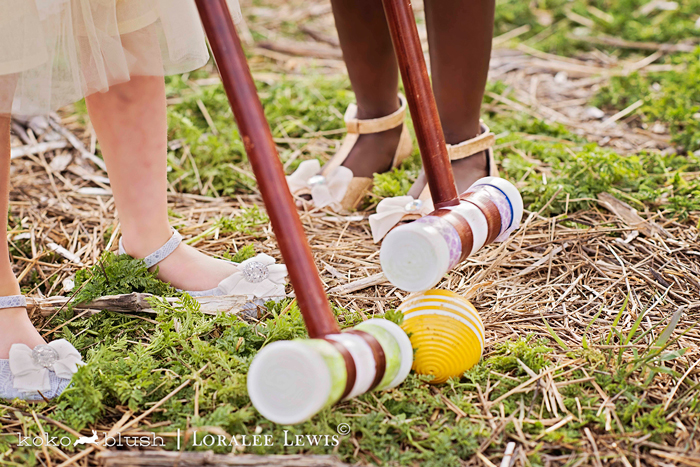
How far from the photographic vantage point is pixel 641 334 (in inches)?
55.4

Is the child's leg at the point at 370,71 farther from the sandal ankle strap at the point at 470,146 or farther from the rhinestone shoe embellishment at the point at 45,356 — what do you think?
the rhinestone shoe embellishment at the point at 45,356

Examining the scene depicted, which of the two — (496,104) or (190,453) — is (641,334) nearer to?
(190,453)

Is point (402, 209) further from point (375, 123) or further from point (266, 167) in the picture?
point (266, 167)

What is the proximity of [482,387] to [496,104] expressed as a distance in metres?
1.95

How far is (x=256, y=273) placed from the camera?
1.60 metres

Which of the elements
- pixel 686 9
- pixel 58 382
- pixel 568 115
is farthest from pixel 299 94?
pixel 686 9

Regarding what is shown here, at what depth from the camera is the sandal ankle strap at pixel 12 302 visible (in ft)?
4.49

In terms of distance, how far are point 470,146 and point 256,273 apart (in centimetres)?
81

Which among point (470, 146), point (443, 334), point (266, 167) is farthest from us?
point (470, 146)

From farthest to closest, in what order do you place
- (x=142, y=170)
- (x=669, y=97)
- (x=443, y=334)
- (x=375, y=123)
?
(x=669, y=97), (x=375, y=123), (x=142, y=170), (x=443, y=334)

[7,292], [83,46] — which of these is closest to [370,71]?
[83,46]

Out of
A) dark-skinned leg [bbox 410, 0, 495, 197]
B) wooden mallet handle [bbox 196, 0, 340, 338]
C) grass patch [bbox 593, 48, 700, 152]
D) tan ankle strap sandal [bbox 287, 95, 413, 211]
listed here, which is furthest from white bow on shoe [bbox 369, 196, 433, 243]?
grass patch [bbox 593, 48, 700, 152]

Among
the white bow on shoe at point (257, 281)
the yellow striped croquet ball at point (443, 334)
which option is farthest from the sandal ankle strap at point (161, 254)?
the yellow striped croquet ball at point (443, 334)

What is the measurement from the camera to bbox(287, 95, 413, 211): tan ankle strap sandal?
6.93ft
